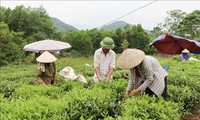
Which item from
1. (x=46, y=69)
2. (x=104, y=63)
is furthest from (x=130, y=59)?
(x=46, y=69)

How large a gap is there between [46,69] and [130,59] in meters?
2.89

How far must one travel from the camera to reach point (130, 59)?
438 centimetres

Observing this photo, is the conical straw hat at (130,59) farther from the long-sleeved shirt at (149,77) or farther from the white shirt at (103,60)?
the white shirt at (103,60)

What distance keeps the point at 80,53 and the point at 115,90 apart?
42.7 metres

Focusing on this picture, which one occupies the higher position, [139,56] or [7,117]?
[139,56]

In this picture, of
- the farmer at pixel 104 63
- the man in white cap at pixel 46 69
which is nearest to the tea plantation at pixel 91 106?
the farmer at pixel 104 63

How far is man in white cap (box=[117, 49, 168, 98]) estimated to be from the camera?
438 cm

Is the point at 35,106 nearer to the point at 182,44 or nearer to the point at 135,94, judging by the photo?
the point at 135,94

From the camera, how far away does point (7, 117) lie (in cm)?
372

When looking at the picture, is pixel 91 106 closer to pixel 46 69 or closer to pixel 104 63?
pixel 104 63

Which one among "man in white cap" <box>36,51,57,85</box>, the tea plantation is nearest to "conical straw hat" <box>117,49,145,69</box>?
the tea plantation

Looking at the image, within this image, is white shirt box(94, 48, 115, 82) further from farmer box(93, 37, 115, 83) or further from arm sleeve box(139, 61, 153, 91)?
arm sleeve box(139, 61, 153, 91)

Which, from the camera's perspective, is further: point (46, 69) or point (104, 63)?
point (46, 69)

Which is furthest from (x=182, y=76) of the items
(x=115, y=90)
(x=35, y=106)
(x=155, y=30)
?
(x=155, y=30)
